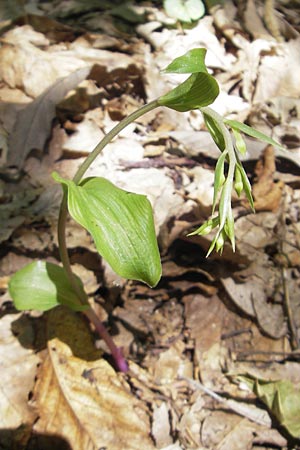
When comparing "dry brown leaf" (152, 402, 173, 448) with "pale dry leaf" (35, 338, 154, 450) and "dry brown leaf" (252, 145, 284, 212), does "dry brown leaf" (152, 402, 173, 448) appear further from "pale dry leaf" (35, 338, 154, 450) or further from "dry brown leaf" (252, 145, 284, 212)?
"dry brown leaf" (252, 145, 284, 212)

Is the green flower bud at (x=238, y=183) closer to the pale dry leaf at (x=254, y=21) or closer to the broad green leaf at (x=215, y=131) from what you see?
the broad green leaf at (x=215, y=131)

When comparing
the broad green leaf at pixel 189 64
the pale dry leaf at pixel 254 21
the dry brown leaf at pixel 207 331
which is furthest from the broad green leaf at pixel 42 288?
the pale dry leaf at pixel 254 21

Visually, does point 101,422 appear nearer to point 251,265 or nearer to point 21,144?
point 251,265

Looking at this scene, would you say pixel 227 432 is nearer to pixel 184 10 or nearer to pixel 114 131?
pixel 114 131

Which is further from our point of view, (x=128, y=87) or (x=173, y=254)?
(x=128, y=87)

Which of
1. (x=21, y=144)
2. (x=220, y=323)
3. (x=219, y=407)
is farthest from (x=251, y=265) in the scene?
(x=21, y=144)

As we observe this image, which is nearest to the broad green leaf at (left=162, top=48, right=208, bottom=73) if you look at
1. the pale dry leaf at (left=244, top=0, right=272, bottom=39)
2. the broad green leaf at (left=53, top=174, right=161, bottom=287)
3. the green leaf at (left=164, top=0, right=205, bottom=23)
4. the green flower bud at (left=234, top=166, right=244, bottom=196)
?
the green flower bud at (left=234, top=166, right=244, bottom=196)
